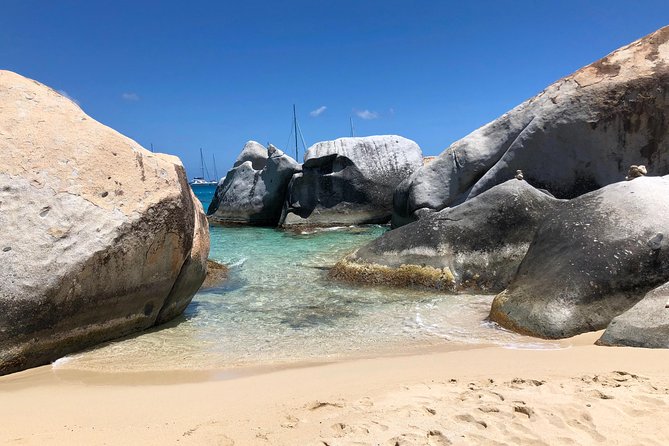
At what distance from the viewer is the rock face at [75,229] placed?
4.26 meters

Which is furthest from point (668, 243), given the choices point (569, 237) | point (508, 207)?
point (508, 207)

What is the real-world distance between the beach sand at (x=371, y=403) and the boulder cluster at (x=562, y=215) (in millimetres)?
734

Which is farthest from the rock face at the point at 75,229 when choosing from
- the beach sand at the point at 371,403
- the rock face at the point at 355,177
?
the rock face at the point at 355,177

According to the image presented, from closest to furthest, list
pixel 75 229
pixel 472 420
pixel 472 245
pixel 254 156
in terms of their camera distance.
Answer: pixel 472 420 → pixel 75 229 → pixel 472 245 → pixel 254 156

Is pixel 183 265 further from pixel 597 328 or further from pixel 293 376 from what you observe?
pixel 597 328

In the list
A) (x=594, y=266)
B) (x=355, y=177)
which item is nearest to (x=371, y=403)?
(x=594, y=266)

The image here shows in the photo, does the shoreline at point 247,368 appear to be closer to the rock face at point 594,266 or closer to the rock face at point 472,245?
the rock face at point 594,266

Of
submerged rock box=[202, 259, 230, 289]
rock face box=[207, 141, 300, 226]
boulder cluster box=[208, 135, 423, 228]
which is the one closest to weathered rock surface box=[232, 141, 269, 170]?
rock face box=[207, 141, 300, 226]

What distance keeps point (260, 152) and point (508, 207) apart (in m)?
16.5

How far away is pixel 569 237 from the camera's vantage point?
5492 mm

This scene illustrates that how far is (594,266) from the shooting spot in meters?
5.02

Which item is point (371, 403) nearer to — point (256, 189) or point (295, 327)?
point (295, 327)

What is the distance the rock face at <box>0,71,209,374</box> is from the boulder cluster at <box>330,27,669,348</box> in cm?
356

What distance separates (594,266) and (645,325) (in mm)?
913
